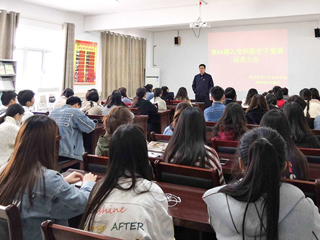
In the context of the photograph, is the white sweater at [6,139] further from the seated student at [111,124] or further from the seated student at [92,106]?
the seated student at [92,106]

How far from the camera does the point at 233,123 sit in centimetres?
284

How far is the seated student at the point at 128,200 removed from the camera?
115 cm

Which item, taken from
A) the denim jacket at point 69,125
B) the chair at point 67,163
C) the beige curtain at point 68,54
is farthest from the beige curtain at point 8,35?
the chair at point 67,163

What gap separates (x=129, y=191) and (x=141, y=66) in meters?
9.44

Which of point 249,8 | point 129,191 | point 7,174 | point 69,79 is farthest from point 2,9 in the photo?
point 129,191

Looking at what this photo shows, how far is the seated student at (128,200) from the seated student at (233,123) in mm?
1689

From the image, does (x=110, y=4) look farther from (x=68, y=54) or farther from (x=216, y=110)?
(x=216, y=110)

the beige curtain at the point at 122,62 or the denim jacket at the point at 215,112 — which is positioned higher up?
the beige curtain at the point at 122,62

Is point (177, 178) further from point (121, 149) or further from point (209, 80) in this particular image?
point (209, 80)

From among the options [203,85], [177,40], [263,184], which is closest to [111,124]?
[263,184]

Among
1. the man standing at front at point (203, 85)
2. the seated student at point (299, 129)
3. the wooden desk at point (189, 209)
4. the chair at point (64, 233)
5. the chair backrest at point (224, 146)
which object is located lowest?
the wooden desk at point (189, 209)

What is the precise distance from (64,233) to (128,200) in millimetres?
267

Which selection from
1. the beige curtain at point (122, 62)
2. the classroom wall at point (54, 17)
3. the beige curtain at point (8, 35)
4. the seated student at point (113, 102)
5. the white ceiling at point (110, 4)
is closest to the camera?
the seated student at point (113, 102)

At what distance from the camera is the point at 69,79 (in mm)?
7793
